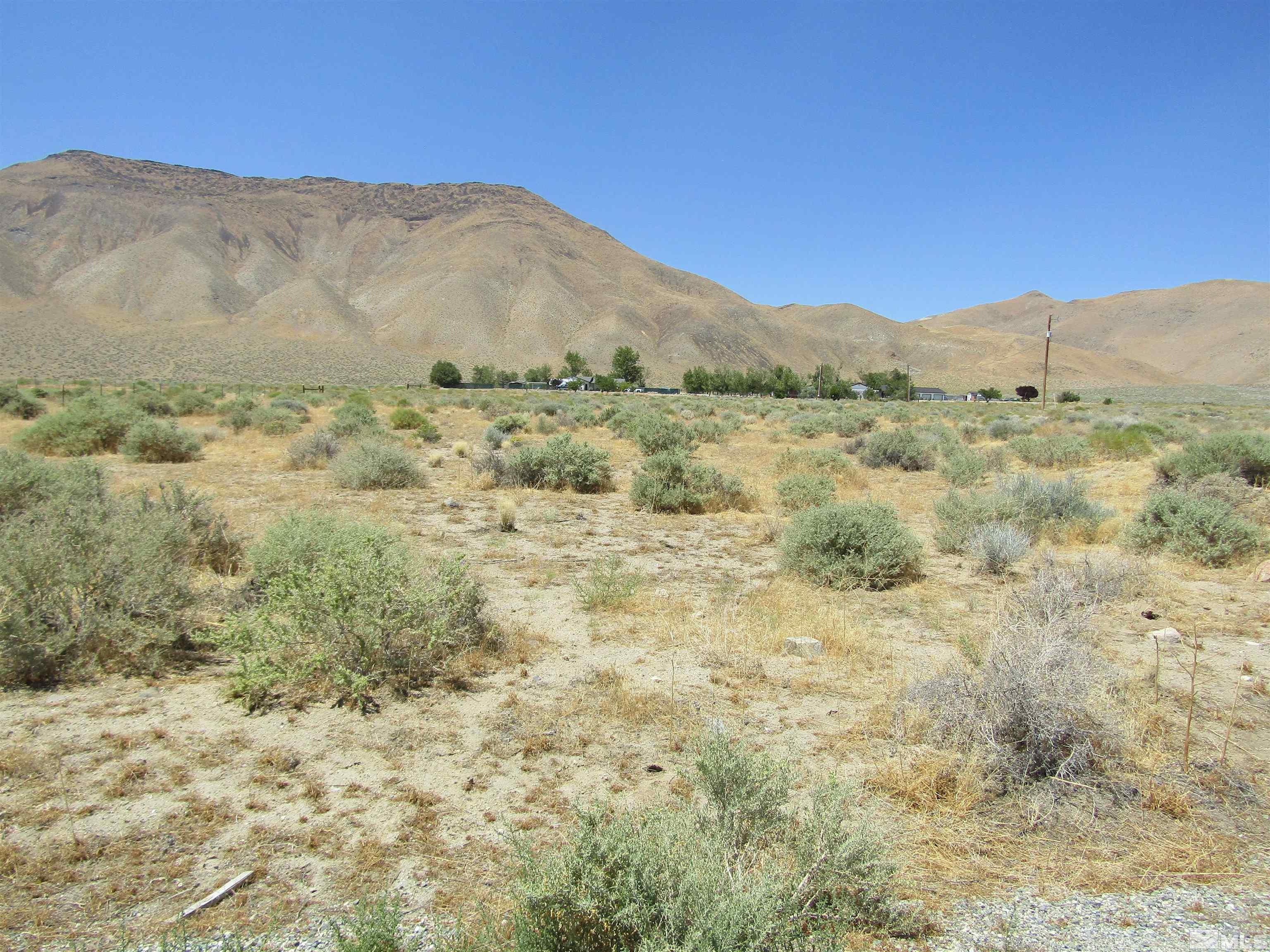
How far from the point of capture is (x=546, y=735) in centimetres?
457

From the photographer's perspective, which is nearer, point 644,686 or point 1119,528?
point 644,686

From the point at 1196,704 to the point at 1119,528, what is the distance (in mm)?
5981

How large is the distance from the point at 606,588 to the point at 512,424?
17424 millimetres

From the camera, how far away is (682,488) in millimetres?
12695

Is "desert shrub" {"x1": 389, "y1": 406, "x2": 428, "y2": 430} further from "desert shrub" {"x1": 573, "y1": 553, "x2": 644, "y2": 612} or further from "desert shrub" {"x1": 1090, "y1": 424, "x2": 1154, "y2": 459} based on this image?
"desert shrub" {"x1": 1090, "y1": 424, "x2": 1154, "y2": 459}

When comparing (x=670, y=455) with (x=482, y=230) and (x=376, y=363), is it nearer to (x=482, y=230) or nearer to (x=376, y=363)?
(x=376, y=363)

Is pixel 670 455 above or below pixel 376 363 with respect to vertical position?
below

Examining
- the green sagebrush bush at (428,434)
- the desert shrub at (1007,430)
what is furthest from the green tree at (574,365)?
the desert shrub at (1007,430)

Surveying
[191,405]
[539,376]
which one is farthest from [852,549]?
[539,376]

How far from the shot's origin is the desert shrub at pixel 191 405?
27.7 meters

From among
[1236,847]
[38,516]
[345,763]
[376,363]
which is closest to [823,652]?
[1236,847]

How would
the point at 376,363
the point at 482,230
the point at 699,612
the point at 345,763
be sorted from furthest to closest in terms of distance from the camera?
the point at 482,230, the point at 376,363, the point at 699,612, the point at 345,763

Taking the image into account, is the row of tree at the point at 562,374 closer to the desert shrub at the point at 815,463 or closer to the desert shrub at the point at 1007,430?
the desert shrub at the point at 1007,430

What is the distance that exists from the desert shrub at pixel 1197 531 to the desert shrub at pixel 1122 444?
942cm
